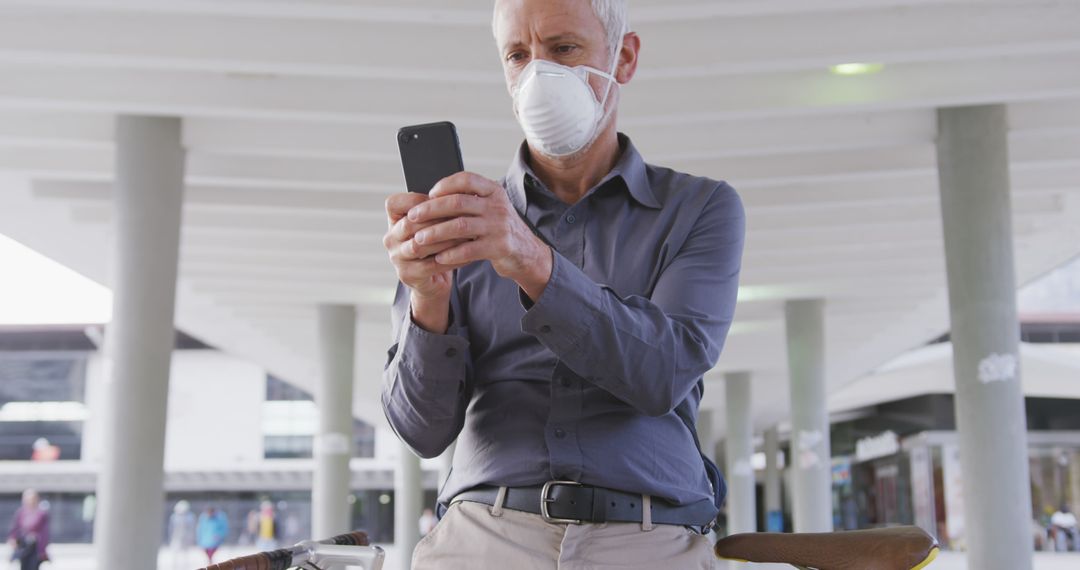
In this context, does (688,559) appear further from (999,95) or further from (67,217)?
(67,217)

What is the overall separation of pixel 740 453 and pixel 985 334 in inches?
739

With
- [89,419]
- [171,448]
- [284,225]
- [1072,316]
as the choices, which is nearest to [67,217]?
[284,225]

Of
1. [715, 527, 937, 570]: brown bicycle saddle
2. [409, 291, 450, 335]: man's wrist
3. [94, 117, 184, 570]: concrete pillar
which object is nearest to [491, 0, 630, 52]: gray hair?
[409, 291, 450, 335]: man's wrist

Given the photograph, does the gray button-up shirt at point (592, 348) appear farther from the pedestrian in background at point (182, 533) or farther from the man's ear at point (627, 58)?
the pedestrian in background at point (182, 533)

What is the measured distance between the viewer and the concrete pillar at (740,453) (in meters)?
28.9

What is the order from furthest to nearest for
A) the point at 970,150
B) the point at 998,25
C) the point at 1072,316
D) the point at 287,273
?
1. the point at 1072,316
2. the point at 287,273
3. the point at 970,150
4. the point at 998,25

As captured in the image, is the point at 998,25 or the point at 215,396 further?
the point at 215,396

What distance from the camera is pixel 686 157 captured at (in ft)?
43.1

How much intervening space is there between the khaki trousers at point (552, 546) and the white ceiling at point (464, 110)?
7588 mm

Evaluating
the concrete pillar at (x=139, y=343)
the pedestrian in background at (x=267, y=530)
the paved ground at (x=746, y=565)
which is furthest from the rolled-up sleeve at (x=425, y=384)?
the pedestrian in background at (x=267, y=530)

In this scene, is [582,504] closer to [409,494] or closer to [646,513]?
[646,513]

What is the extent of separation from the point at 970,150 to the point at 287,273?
12248mm

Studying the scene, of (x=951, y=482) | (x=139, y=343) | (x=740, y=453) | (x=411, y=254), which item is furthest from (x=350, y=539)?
(x=951, y=482)

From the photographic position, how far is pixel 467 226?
4.84ft
